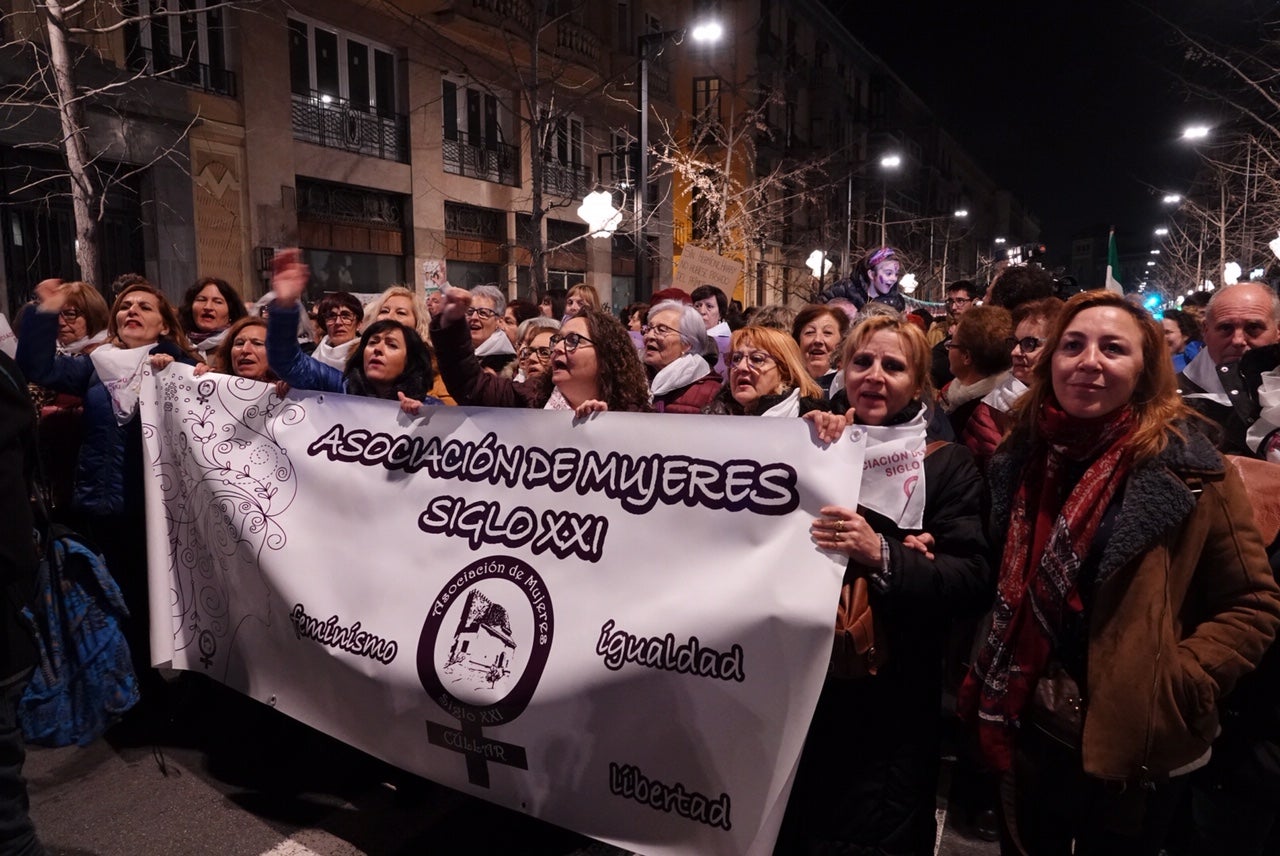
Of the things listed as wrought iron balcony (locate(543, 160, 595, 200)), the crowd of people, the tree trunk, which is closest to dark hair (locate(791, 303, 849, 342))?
the crowd of people

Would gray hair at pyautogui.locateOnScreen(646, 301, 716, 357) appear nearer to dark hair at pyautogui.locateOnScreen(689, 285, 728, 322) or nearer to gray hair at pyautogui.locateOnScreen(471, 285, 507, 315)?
gray hair at pyautogui.locateOnScreen(471, 285, 507, 315)

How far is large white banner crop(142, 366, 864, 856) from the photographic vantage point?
7.45 ft

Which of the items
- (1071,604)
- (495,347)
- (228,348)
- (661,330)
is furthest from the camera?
(495,347)

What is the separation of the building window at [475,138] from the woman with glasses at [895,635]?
1830 centimetres

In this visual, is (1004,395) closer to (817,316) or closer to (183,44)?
(817,316)

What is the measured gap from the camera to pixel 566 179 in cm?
2280

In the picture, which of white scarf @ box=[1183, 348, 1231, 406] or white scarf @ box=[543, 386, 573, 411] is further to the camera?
white scarf @ box=[543, 386, 573, 411]

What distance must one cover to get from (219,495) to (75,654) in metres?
0.78

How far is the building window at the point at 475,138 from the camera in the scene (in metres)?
19.0

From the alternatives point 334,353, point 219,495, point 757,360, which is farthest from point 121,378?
point 757,360

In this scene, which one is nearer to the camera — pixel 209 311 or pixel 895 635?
pixel 895 635

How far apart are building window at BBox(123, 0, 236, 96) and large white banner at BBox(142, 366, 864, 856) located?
11.9 meters

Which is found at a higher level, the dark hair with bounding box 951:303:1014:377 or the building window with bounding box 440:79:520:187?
the building window with bounding box 440:79:520:187

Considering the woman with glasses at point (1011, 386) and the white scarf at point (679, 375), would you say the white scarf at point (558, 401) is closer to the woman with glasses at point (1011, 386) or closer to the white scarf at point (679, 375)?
the white scarf at point (679, 375)
